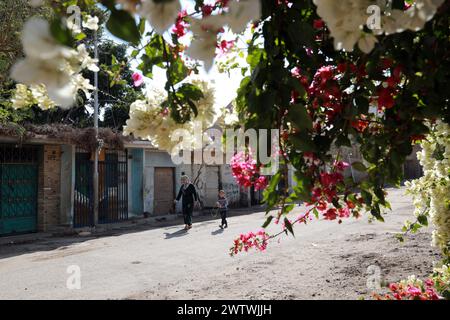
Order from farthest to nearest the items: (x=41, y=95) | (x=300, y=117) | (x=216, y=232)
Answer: (x=216, y=232)
(x=41, y=95)
(x=300, y=117)

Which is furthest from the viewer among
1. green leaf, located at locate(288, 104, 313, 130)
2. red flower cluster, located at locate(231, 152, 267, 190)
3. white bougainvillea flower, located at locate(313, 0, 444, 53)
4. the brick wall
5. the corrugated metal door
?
the corrugated metal door

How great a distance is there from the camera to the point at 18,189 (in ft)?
44.7

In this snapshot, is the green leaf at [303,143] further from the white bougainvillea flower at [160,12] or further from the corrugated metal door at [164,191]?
the corrugated metal door at [164,191]

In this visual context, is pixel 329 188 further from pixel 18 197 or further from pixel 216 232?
pixel 18 197

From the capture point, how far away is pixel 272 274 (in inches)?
255

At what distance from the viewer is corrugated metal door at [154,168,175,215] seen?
18750 mm

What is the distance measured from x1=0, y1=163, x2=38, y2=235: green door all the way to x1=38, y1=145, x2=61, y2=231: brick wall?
195mm

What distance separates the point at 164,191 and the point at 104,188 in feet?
11.2

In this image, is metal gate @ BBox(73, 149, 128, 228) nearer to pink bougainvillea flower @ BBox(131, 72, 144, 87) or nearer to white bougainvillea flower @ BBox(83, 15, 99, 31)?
pink bougainvillea flower @ BBox(131, 72, 144, 87)

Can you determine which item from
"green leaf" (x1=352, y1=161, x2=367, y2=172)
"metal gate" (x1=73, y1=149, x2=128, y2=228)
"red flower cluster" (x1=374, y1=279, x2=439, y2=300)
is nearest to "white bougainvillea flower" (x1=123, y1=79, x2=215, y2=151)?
"green leaf" (x1=352, y1=161, x2=367, y2=172)

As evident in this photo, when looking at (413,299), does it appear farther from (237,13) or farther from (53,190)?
(53,190)

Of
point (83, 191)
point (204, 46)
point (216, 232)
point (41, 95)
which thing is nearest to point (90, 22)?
point (41, 95)

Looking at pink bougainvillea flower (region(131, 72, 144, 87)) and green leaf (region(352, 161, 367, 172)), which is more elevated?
pink bougainvillea flower (region(131, 72, 144, 87))

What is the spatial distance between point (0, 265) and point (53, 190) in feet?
20.8
